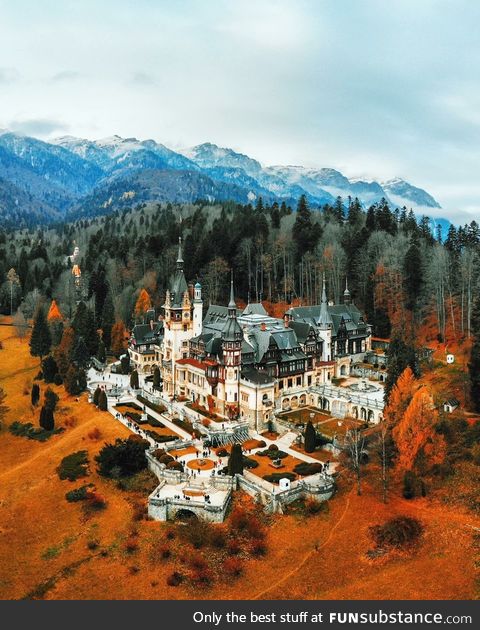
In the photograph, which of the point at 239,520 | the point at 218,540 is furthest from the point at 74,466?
the point at 218,540

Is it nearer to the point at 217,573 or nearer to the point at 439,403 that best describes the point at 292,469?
the point at 217,573

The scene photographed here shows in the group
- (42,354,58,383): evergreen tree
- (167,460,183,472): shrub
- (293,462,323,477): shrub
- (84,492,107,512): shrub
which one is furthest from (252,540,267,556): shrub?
(42,354,58,383): evergreen tree

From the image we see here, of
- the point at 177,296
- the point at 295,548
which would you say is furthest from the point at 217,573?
the point at 177,296

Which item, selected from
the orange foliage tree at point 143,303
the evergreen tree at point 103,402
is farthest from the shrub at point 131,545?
the orange foliage tree at point 143,303

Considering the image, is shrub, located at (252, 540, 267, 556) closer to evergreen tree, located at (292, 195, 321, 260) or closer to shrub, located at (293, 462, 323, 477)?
shrub, located at (293, 462, 323, 477)

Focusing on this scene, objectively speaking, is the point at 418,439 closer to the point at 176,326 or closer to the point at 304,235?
the point at 176,326

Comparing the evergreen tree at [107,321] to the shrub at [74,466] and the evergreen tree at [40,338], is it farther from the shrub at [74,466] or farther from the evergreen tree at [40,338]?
the shrub at [74,466]
